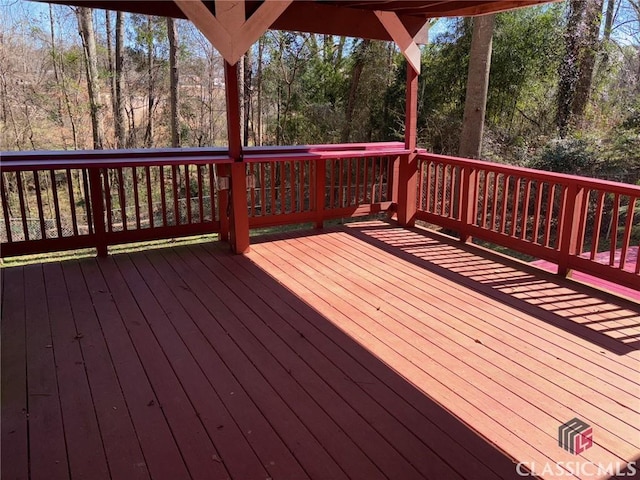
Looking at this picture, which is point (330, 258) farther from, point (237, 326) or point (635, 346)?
point (635, 346)

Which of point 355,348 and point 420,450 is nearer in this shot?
point 420,450

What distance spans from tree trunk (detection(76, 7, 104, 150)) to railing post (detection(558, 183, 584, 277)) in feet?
42.5

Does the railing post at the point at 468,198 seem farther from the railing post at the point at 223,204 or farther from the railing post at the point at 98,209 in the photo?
the railing post at the point at 98,209

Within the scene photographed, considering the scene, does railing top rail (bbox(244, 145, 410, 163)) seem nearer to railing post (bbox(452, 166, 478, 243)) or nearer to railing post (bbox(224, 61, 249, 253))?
railing post (bbox(224, 61, 249, 253))

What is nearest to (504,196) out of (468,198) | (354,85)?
(468,198)

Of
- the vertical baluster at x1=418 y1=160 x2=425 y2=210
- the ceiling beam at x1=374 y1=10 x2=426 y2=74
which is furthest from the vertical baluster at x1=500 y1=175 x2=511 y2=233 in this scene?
the ceiling beam at x1=374 y1=10 x2=426 y2=74

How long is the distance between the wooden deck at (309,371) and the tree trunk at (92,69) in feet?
35.6

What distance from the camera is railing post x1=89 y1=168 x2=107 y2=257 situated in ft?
13.3

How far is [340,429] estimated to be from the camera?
208 centimetres

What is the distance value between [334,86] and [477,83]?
6746 millimetres

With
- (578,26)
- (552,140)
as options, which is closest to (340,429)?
(552,140)

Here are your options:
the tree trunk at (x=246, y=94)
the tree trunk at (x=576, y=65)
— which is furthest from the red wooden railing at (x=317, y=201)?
the tree trunk at (x=246, y=94)

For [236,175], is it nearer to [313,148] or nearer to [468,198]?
[313,148]

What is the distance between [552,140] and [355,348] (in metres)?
8.33
